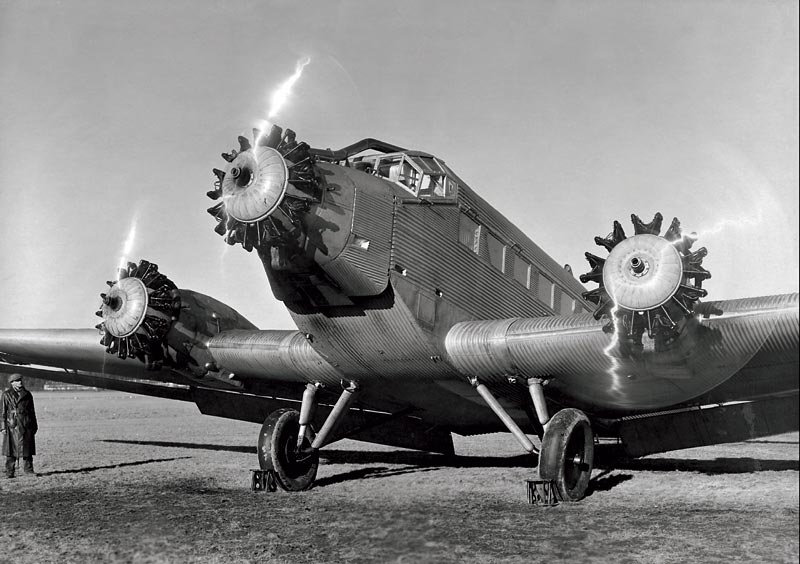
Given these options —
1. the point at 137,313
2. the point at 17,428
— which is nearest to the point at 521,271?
the point at 137,313

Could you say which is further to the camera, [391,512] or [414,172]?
[414,172]

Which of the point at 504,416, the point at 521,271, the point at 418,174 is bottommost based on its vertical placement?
the point at 504,416

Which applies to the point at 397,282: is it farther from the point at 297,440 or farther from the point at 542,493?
the point at 297,440

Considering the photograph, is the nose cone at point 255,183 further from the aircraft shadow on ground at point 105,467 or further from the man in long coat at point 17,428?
the aircraft shadow on ground at point 105,467

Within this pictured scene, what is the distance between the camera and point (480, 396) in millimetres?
12477

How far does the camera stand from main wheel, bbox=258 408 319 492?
12633 millimetres

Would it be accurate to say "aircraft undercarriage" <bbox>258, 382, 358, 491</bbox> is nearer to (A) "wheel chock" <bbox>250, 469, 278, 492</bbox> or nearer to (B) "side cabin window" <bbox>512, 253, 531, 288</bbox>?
(A) "wheel chock" <bbox>250, 469, 278, 492</bbox>

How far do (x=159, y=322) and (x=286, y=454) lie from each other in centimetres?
370

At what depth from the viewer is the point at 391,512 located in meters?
6.43

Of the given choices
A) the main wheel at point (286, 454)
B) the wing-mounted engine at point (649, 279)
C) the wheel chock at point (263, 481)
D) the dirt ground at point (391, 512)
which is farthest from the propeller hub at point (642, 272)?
the wheel chock at point (263, 481)

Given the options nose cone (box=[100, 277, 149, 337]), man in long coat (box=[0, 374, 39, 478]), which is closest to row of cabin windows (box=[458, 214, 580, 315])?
nose cone (box=[100, 277, 149, 337])

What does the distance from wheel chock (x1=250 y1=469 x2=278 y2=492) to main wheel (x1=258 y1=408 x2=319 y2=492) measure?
10 centimetres

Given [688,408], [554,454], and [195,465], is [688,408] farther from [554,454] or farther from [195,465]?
[195,465]

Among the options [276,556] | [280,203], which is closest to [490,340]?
[280,203]
